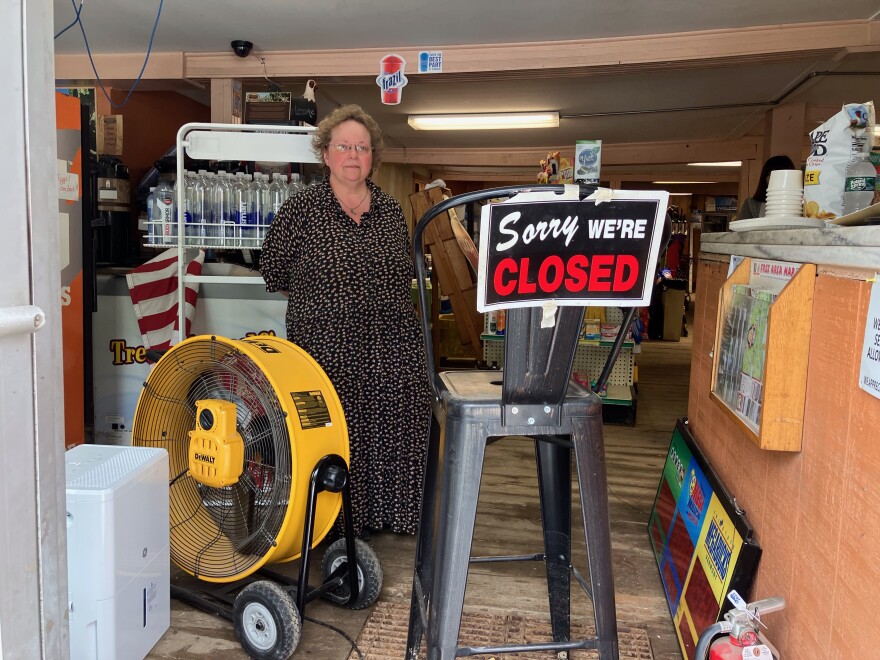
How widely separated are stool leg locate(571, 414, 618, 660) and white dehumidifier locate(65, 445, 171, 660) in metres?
1.20

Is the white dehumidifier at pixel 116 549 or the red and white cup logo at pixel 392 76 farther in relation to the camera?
the red and white cup logo at pixel 392 76

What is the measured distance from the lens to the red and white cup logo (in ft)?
16.0

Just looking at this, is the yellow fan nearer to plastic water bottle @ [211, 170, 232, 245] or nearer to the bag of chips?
plastic water bottle @ [211, 170, 232, 245]

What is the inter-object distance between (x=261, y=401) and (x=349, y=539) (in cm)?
53

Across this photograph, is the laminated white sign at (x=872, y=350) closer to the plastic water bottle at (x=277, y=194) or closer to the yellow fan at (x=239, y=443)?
the yellow fan at (x=239, y=443)

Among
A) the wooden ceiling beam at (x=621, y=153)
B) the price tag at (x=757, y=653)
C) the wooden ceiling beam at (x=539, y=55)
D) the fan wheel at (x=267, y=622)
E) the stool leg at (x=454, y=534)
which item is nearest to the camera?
the price tag at (x=757, y=653)

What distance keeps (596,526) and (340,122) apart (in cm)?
192

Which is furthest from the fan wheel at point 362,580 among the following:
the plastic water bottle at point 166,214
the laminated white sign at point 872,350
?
the plastic water bottle at point 166,214

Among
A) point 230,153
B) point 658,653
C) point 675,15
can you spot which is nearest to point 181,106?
point 230,153

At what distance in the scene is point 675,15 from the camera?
14.0 feet

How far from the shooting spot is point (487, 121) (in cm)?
773

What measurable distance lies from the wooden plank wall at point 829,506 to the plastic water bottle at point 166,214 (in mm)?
2744

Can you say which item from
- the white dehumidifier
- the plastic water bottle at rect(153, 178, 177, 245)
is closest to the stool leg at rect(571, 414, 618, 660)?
the white dehumidifier

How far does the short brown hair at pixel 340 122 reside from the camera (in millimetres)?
2869
